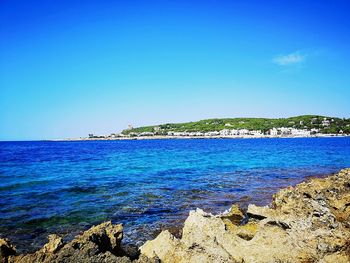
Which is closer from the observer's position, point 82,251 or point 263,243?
point 82,251

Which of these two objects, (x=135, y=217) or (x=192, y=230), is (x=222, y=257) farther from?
(x=135, y=217)

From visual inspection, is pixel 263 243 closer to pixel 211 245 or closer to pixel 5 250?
pixel 211 245

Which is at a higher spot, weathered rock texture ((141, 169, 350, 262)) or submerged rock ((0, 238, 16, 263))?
submerged rock ((0, 238, 16, 263))

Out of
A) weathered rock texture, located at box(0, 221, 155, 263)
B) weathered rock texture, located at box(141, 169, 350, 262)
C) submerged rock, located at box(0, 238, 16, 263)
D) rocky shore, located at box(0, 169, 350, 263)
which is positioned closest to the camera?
weathered rock texture, located at box(0, 221, 155, 263)

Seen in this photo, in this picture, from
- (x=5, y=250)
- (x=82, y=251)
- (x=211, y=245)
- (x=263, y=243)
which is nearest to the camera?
(x=82, y=251)

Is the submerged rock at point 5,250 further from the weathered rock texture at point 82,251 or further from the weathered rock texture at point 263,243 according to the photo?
the weathered rock texture at point 263,243

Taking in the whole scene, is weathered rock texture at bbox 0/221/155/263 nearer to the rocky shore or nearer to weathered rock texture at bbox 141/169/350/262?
the rocky shore

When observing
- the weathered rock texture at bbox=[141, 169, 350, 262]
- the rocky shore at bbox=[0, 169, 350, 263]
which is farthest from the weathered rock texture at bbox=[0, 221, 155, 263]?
the weathered rock texture at bbox=[141, 169, 350, 262]

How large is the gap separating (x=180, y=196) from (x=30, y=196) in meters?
10.3

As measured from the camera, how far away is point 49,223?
46.5 ft

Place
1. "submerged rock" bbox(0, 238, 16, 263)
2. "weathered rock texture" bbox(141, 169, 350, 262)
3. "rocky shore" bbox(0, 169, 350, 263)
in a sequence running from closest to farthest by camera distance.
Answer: "rocky shore" bbox(0, 169, 350, 263)
"submerged rock" bbox(0, 238, 16, 263)
"weathered rock texture" bbox(141, 169, 350, 262)

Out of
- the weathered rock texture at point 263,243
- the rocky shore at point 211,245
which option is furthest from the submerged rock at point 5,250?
the weathered rock texture at point 263,243

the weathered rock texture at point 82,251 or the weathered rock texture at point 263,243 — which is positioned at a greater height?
the weathered rock texture at point 82,251

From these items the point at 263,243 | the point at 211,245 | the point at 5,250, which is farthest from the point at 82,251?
the point at 263,243
